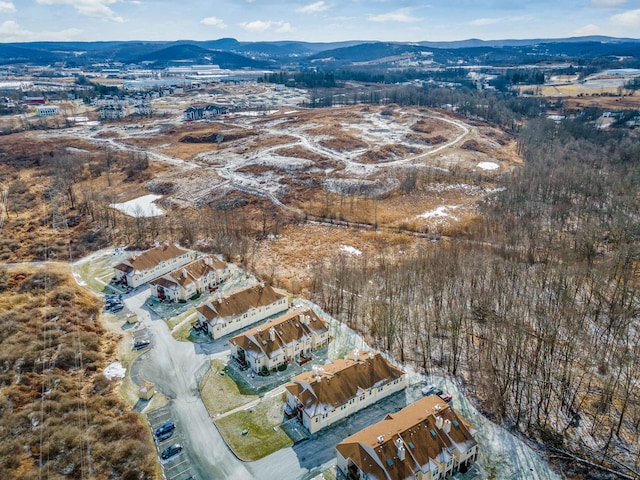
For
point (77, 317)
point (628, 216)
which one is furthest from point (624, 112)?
point (77, 317)

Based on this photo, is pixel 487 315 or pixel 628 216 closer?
pixel 487 315

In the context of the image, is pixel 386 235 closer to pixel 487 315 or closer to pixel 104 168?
pixel 487 315

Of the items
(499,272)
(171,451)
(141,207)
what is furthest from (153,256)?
(499,272)

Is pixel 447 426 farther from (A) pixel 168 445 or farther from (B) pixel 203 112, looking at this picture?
(B) pixel 203 112

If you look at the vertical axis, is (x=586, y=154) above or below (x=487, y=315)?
above

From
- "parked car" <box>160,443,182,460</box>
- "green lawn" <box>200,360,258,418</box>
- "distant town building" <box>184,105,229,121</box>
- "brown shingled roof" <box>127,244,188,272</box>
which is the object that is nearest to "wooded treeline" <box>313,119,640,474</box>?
"green lawn" <box>200,360,258,418</box>

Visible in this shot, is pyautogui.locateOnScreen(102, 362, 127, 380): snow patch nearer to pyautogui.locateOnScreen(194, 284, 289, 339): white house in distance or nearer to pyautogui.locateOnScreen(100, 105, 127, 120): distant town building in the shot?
pyautogui.locateOnScreen(194, 284, 289, 339): white house in distance

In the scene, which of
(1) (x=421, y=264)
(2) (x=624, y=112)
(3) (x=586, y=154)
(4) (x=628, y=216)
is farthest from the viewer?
(2) (x=624, y=112)
